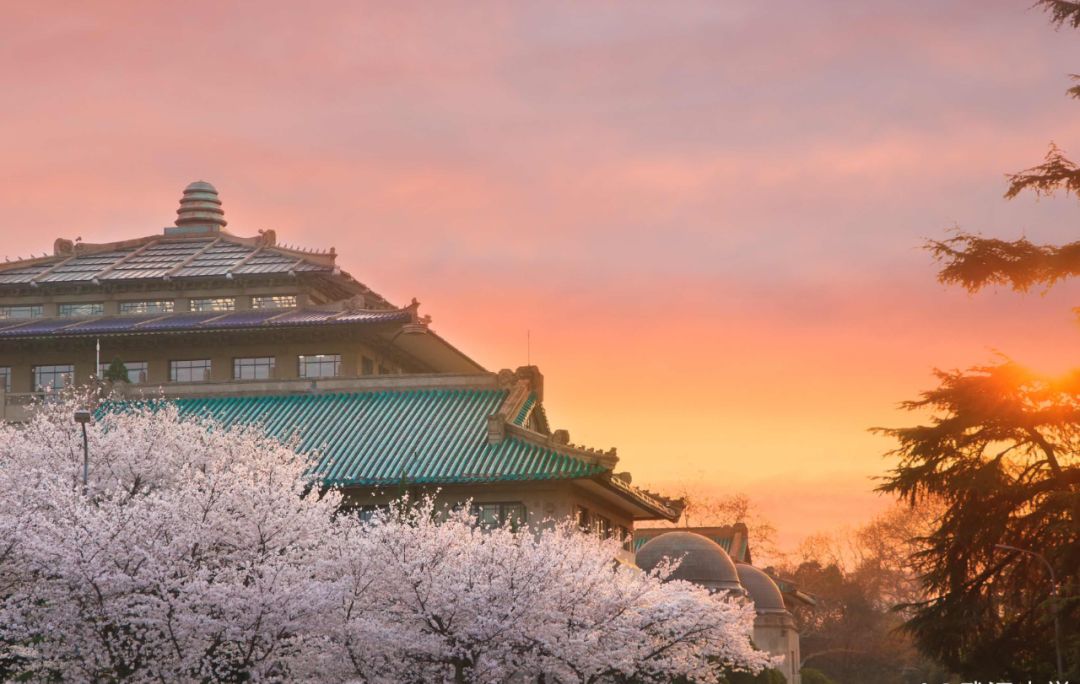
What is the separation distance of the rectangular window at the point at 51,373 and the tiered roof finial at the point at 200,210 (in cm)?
2167

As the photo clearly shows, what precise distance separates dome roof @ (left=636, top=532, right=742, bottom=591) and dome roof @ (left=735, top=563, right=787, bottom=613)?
18370 mm

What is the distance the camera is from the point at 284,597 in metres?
41.8

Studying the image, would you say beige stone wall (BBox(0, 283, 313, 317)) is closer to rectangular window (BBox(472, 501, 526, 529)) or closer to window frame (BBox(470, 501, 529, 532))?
window frame (BBox(470, 501, 529, 532))

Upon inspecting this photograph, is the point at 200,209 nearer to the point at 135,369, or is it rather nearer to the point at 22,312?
the point at 22,312

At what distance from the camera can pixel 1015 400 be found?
162ft

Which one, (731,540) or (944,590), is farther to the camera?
(731,540)

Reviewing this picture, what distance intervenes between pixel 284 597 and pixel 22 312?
5084cm

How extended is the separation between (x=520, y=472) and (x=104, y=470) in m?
13.5

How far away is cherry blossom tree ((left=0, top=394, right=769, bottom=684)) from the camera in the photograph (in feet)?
138

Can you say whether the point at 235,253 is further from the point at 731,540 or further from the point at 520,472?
the point at 520,472

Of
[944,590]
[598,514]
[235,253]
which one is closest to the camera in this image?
[944,590]

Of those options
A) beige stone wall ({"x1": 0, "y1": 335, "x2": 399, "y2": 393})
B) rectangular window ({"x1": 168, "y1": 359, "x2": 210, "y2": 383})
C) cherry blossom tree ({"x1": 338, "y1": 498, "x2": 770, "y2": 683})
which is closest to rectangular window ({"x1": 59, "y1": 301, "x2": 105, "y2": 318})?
beige stone wall ({"x1": 0, "y1": 335, "x2": 399, "y2": 393})

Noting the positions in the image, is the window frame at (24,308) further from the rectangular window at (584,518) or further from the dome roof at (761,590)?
the rectangular window at (584,518)

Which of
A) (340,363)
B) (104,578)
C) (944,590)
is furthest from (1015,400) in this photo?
(340,363)
